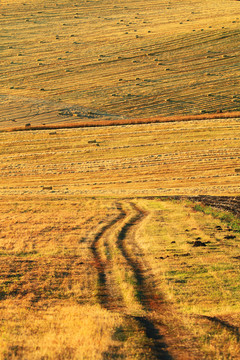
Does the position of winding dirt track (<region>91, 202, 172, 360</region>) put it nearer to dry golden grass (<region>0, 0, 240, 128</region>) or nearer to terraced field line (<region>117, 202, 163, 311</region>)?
terraced field line (<region>117, 202, 163, 311</region>)

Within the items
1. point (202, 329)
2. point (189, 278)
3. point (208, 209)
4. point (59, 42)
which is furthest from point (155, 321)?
point (59, 42)

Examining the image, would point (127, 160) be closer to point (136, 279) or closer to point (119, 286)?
point (136, 279)

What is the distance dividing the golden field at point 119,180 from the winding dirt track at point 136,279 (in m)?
0.07

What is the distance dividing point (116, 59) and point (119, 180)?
39597mm

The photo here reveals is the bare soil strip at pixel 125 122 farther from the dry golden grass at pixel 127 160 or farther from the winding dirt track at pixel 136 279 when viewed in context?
the winding dirt track at pixel 136 279

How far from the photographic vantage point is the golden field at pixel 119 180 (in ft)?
44.8

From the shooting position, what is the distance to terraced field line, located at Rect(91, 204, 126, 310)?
16.1 meters

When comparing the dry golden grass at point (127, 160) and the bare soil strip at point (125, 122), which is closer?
the dry golden grass at point (127, 160)

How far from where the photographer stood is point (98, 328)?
1291cm

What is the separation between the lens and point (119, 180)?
130 feet

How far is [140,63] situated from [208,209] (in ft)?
159

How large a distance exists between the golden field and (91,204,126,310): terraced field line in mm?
86

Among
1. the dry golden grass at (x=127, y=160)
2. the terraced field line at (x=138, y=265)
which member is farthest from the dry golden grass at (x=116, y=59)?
the terraced field line at (x=138, y=265)

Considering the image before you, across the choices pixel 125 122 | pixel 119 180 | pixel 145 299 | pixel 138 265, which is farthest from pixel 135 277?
pixel 125 122
